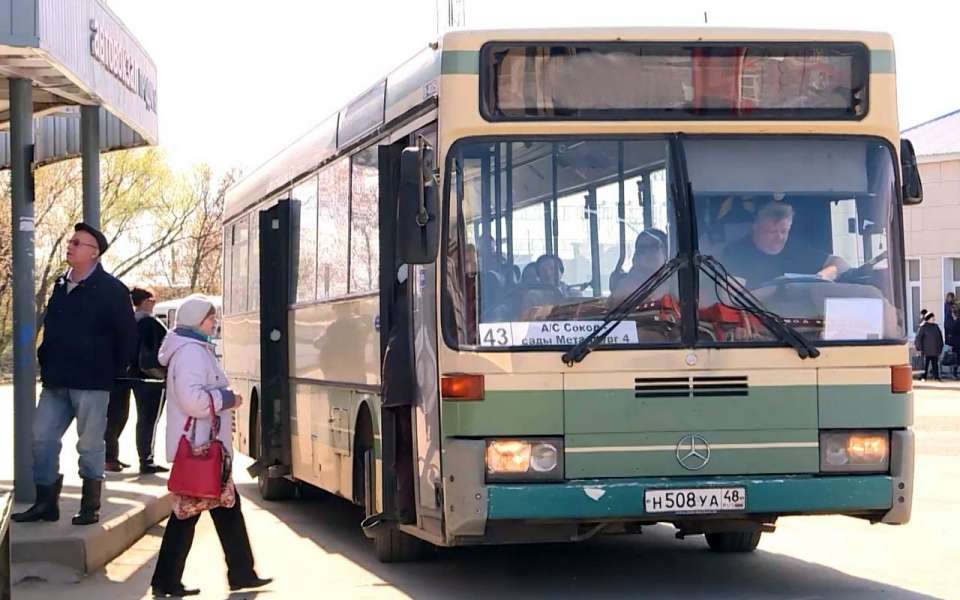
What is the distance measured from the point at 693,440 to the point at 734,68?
2092 millimetres

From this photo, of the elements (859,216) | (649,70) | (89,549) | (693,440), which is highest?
(649,70)

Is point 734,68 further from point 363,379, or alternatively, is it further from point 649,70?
point 363,379

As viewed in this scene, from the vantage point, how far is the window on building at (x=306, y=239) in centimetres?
1345

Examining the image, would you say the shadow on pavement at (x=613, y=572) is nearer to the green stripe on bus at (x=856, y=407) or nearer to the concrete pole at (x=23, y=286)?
the green stripe on bus at (x=856, y=407)

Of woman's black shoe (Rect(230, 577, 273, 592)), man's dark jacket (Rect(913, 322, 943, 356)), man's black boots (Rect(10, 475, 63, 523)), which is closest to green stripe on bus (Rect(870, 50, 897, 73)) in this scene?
woman's black shoe (Rect(230, 577, 273, 592))

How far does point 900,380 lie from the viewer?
9500mm

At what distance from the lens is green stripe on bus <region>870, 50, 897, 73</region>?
31.8ft

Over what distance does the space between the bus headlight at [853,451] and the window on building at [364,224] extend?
3.10 m

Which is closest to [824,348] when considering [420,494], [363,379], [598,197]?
[598,197]

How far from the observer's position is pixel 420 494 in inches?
388

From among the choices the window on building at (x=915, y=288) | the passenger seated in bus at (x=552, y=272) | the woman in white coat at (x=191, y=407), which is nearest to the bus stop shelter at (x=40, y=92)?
the woman in white coat at (x=191, y=407)

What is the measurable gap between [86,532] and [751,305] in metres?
4.69

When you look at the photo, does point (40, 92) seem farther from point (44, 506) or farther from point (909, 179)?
point (909, 179)

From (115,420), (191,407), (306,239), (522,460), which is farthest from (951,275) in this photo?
(191,407)
